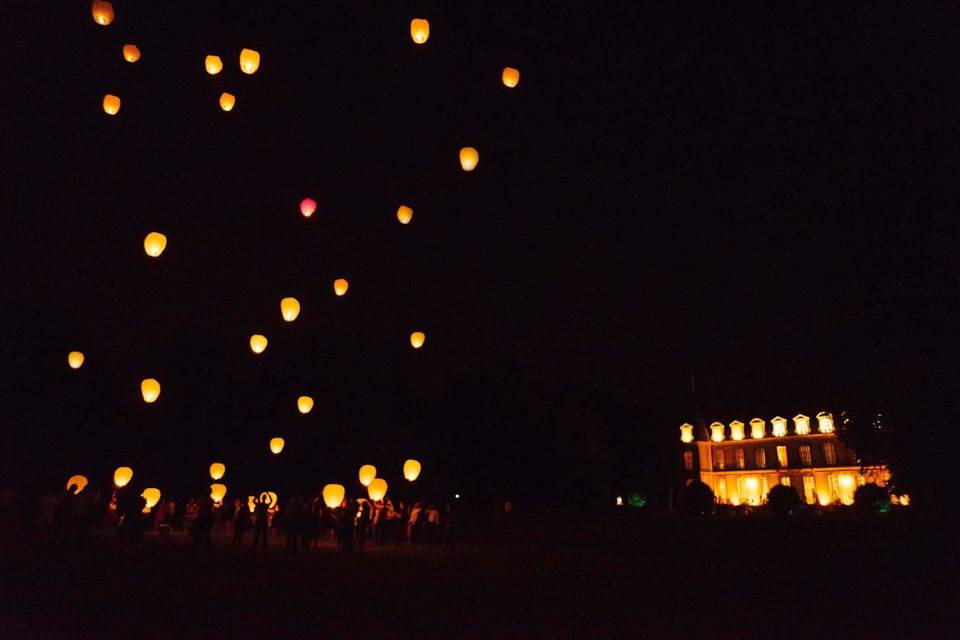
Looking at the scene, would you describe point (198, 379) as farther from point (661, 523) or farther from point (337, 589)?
point (337, 589)

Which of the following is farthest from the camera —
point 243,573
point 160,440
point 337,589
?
Result: point 160,440

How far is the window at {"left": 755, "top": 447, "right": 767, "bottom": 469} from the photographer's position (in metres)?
64.2

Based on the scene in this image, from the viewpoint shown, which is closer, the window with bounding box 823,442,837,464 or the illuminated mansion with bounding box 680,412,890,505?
the illuminated mansion with bounding box 680,412,890,505

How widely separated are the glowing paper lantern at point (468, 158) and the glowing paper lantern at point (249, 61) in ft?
12.3

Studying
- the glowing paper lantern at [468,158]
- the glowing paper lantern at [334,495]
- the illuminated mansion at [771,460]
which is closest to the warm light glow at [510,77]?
the glowing paper lantern at [468,158]

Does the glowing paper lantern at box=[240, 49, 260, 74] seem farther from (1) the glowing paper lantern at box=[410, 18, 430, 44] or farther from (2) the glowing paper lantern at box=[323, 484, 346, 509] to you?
(2) the glowing paper lantern at box=[323, 484, 346, 509]

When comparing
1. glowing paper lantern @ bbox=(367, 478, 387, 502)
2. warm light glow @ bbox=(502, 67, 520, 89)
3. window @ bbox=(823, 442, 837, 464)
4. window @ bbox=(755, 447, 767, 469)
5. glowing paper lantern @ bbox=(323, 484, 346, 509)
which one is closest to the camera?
warm light glow @ bbox=(502, 67, 520, 89)

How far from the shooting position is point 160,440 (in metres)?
34.3

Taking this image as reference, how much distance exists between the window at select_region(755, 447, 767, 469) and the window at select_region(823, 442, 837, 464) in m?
4.89

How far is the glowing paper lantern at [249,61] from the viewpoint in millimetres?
12970

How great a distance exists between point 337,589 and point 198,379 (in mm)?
30282

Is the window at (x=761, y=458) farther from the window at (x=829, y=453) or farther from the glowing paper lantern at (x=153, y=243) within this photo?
the glowing paper lantern at (x=153, y=243)

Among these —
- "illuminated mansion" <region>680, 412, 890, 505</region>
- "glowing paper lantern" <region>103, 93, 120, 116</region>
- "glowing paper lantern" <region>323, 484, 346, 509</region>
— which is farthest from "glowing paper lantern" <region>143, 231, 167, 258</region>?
"illuminated mansion" <region>680, 412, 890, 505</region>

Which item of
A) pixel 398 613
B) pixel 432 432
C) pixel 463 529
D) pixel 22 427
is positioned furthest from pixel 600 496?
pixel 398 613
